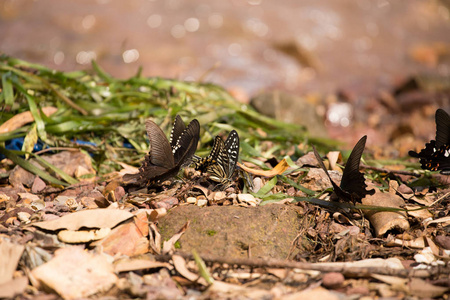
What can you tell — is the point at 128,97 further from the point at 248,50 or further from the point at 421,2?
the point at 421,2

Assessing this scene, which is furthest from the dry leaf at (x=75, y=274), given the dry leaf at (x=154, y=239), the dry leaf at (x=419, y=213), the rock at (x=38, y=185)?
the dry leaf at (x=419, y=213)

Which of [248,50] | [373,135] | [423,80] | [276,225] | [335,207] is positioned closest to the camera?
[276,225]

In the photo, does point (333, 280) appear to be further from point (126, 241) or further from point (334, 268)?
point (126, 241)

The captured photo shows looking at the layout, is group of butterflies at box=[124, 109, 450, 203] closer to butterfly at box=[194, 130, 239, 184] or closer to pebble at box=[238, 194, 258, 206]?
butterfly at box=[194, 130, 239, 184]

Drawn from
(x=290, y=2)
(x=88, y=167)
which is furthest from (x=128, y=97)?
(x=290, y=2)

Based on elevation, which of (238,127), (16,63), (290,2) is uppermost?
(290,2)

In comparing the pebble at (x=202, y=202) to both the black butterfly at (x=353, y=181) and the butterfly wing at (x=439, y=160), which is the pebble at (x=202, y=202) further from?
the butterfly wing at (x=439, y=160)

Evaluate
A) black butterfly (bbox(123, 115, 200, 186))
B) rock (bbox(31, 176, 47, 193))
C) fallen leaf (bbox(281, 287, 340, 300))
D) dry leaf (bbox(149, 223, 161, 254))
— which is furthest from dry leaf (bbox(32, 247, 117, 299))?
rock (bbox(31, 176, 47, 193))
